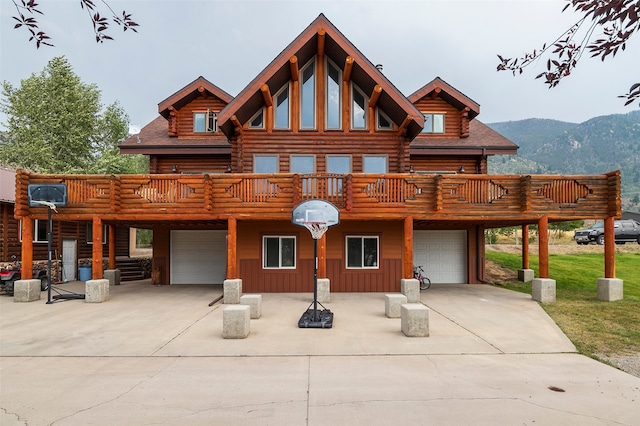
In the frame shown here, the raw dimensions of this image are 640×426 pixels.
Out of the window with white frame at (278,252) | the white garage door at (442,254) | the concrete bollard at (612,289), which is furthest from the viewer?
the white garage door at (442,254)

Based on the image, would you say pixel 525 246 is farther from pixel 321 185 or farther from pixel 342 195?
pixel 321 185

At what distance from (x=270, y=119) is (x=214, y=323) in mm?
9052

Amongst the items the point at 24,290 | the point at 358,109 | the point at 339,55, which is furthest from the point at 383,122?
the point at 24,290

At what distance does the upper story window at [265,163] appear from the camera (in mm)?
15648

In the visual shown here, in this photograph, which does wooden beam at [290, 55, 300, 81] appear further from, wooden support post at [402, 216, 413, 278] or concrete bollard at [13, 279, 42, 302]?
concrete bollard at [13, 279, 42, 302]

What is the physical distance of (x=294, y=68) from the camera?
14773 millimetres

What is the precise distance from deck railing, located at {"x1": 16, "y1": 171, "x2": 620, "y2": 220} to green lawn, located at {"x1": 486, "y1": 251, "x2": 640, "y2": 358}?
3.23 m

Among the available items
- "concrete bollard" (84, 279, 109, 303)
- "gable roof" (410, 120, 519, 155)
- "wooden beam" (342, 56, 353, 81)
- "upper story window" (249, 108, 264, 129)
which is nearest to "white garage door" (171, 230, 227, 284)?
"concrete bollard" (84, 279, 109, 303)

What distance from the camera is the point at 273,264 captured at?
616 inches

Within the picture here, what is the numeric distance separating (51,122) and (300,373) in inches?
1266

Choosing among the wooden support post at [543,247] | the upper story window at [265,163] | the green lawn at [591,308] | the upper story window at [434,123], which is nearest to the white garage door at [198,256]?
the upper story window at [265,163]

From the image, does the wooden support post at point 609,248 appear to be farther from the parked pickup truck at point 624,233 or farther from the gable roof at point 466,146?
the parked pickup truck at point 624,233

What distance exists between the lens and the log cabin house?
13.2 m

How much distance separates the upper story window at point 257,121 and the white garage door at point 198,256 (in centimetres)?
545
